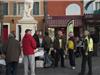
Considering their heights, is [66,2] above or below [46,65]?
above

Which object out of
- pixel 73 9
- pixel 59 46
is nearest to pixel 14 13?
pixel 73 9

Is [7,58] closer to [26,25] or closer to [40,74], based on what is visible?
[40,74]

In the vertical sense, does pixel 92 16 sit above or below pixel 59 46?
above

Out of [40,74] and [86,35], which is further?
[40,74]

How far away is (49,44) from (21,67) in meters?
1.77

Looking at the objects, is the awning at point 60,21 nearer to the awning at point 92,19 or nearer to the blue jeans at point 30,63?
the awning at point 92,19

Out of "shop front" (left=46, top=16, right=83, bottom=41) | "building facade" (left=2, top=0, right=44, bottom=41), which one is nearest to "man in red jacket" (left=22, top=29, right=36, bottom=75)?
"shop front" (left=46, top=16, right=83, bottom=41)

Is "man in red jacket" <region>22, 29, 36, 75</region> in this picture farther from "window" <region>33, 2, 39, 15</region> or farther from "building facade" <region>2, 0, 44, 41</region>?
"window" <region>33, 2, 39, 15</region>

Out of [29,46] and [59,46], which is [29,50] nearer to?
[29,46]

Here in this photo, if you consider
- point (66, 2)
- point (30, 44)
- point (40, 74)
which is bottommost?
point (40, 74)

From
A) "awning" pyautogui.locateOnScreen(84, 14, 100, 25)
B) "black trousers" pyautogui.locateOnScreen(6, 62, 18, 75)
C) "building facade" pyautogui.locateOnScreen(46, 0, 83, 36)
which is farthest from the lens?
"building facade" pyautogui.locateOnScreen(46, 0, 83, 36)

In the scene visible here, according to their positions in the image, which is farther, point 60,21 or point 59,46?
point 60,21

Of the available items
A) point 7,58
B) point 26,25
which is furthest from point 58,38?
point 7,58

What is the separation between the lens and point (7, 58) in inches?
632
